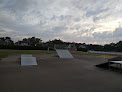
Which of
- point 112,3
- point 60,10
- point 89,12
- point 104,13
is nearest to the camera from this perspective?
point 112,3

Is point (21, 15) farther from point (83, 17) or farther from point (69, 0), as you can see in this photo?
point (83, 17)

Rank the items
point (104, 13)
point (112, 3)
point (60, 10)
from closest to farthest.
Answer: point (112, 3) < point (104, 13) < point (60, 10)

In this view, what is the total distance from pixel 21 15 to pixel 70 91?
57.4ft

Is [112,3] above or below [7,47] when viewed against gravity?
above

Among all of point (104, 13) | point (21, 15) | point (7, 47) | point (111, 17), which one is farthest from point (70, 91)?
point (7, 47)

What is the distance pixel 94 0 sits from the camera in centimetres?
1131

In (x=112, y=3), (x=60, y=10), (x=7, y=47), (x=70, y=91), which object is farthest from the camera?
(x=7, y=47)

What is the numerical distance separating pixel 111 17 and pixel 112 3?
370cm

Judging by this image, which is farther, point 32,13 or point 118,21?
point 32,13

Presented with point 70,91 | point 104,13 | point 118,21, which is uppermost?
point 104,13

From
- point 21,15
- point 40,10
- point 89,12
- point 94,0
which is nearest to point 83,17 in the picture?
point 89,12

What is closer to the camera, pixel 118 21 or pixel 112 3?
pixel 112 3

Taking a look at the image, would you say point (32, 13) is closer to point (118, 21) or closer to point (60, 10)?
point (60, 10)

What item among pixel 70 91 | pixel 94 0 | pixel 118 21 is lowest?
pixel 70 91
